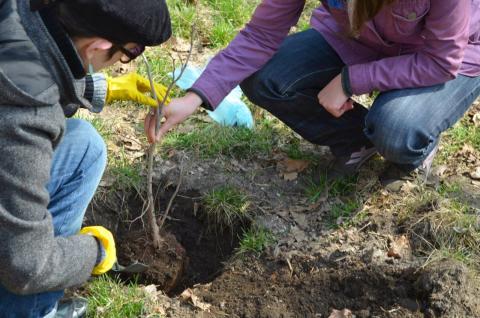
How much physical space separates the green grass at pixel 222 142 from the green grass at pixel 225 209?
310 mm

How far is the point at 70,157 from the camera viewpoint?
2.23 m

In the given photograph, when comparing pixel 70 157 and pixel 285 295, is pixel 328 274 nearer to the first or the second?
pixel 285 295

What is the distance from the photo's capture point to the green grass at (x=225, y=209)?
9.49 ft

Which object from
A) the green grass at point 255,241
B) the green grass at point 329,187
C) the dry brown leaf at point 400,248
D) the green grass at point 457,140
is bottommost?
the green grass at point 255,241

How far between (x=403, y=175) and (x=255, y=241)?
755 mm

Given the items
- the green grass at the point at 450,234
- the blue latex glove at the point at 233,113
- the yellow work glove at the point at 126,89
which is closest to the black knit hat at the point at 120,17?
the yellow work glove at the point at 126,89

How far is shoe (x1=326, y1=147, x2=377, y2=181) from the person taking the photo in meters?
3.04

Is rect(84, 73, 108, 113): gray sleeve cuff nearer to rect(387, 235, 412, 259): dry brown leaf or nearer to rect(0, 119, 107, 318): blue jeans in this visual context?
rect(0, 119, 107, 318): blue jeans

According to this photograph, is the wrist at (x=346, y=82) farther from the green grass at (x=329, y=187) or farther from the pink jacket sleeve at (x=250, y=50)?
the green grass at (x=329, y=187)

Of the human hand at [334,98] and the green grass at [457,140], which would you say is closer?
the human hand at [334,98]

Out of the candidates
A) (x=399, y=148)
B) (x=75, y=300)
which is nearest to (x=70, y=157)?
(x=75, y=300)

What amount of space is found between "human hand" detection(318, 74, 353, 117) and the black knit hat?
3.50 ft

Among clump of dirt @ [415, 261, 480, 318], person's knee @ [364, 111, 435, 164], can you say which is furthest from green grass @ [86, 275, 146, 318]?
person's knee @ [364, 111, 435, 164]

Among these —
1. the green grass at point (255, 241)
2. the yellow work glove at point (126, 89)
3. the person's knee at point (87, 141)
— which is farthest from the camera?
the green grass at point (255, 241)
